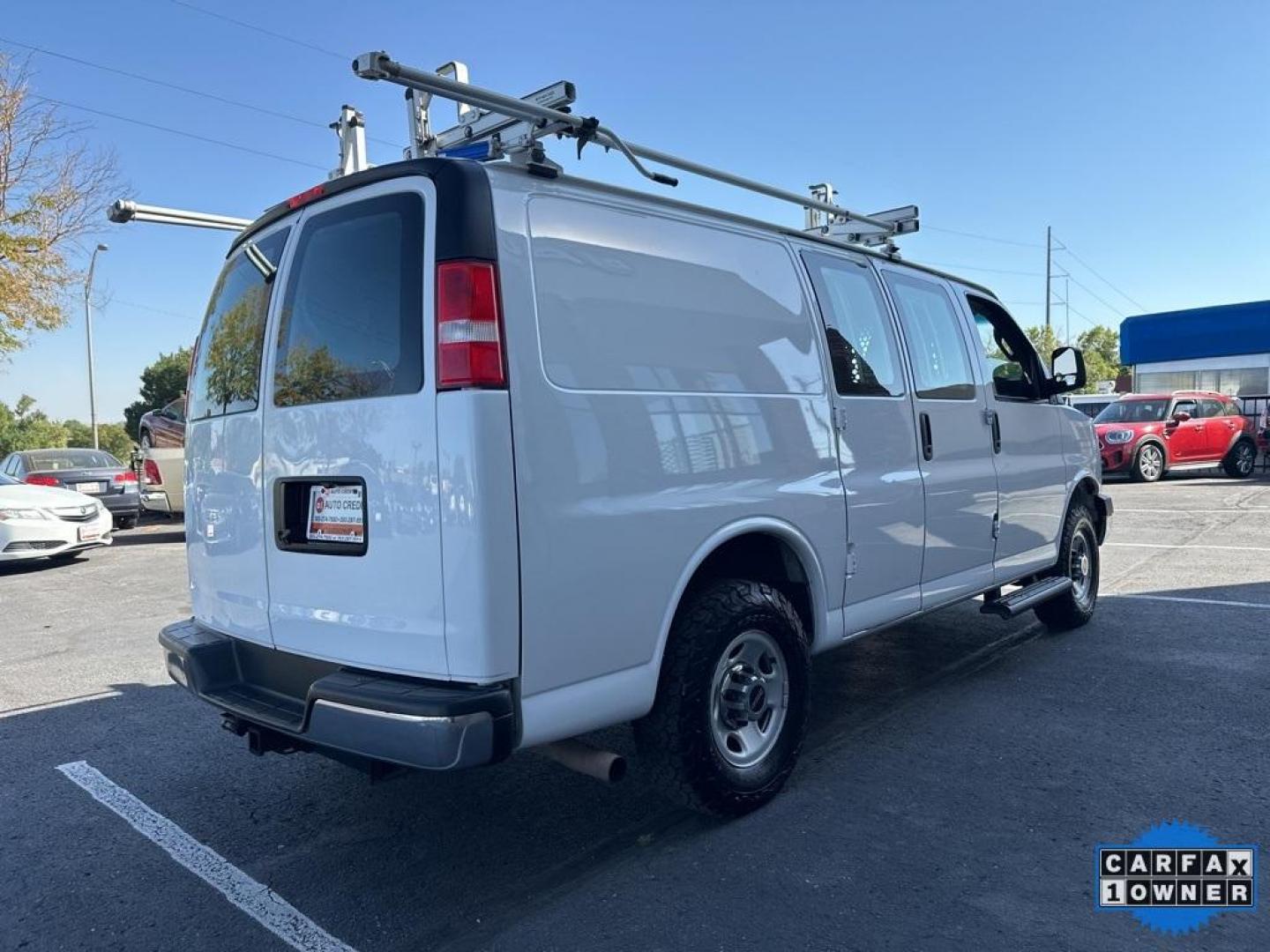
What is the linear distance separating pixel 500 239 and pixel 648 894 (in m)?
2.08

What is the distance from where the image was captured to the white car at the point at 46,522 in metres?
9.95

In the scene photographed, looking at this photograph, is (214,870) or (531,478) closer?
(531,478)

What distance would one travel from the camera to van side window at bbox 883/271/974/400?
4.50m

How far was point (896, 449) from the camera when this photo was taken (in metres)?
4.17

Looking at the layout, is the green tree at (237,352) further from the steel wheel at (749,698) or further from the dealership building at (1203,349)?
the dealership building at (1203,349)

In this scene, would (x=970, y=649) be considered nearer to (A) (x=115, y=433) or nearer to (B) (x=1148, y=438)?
(B) (x=1148, y=438)

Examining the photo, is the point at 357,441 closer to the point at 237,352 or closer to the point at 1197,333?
the point at 237,352

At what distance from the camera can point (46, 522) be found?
10227 mm

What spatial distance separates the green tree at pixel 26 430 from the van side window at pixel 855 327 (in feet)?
183

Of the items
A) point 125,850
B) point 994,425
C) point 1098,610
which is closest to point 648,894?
point 125,850

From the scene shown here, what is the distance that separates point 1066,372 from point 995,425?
1.09m

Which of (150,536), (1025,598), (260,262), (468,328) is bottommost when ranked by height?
(150,536)

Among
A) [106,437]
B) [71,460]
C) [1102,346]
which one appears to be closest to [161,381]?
[106,437]

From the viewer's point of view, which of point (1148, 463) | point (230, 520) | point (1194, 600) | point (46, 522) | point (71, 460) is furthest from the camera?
point (1148, 463)
